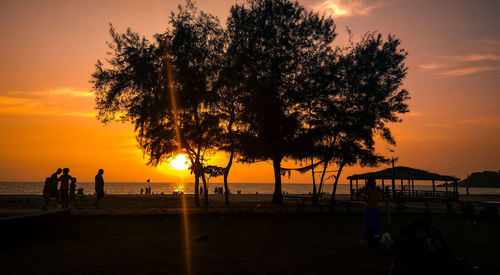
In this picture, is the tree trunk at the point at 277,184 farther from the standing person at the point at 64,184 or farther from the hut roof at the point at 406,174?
the standing person at the point at 64,184

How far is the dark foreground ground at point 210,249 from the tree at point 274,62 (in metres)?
13.2

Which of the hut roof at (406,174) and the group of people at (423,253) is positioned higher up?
the hut roof at (406,174)

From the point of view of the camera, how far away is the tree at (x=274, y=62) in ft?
96.9

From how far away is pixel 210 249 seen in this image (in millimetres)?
11445

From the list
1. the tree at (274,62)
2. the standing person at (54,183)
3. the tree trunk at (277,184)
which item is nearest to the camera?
the standing person at (54,183)

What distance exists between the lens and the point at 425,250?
714cm

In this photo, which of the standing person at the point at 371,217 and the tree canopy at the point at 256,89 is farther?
the tree canopy at the point at 256,89

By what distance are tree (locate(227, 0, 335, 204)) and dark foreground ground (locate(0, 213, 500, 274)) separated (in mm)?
13241

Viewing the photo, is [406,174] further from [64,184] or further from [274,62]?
[64,184]

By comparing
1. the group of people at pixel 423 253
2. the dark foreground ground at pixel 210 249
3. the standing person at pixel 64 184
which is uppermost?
the standing person at pixel 64 184

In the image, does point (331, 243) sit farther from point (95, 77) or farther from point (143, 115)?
point (95, 77)

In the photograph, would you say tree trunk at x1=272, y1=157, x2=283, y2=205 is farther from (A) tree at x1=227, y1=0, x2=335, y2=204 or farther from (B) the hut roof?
(B) the hut roof

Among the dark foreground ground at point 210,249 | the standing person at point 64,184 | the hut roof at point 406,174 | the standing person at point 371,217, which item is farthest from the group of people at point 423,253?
the hut roof at point 406,174

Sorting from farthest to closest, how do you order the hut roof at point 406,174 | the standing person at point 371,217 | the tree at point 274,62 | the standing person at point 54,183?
the hut roof at point 406,174 < the tree at point 274,62 < the standing person at point 54,183 < the standing person at point 371,217
